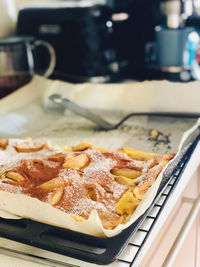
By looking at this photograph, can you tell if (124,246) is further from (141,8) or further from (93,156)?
(141,8)

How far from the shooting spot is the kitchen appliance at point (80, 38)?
1534 millimetres

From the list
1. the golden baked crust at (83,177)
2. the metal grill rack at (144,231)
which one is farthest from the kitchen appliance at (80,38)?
the metal grill rack at (144,231)

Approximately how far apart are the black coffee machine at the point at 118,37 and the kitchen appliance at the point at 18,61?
0.07 meters

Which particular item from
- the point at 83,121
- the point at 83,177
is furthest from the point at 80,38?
the point at 83,177

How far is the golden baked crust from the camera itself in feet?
2.36

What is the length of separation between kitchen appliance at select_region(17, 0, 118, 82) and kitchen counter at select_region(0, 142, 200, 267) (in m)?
0.71

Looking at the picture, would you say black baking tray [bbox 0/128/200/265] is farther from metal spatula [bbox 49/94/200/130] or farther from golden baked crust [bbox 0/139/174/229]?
metal spatula [bbox 49/94/200/130]

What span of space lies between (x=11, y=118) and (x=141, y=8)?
30.4 inches

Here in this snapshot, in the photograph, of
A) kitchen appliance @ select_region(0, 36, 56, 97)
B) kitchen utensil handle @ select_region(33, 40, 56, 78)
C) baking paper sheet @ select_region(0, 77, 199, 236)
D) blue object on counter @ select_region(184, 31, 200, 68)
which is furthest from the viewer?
blue object on counter @ select_region(184, 31, 200, 68)

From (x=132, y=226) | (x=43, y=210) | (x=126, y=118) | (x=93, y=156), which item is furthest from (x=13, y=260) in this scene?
(x=126, y=118)

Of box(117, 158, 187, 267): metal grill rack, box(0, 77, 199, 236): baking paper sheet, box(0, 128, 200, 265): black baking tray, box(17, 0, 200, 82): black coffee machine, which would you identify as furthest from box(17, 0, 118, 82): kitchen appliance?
box(0, 128, 200, 265): black baking tray

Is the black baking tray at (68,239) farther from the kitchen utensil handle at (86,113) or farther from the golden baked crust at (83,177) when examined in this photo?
the kitchen utensil handle at (86,113)

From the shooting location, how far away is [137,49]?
1.70 metres

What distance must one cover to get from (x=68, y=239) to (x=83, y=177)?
0.65 ft
